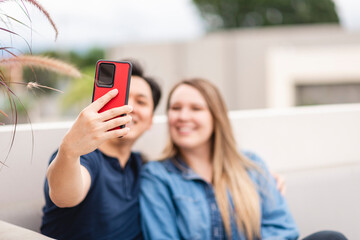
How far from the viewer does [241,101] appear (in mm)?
12062

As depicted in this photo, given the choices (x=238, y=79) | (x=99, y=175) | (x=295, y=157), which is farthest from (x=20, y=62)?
(x=238, y=79)

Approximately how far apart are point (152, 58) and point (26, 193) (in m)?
11.4

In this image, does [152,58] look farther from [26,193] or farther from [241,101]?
[26,193]

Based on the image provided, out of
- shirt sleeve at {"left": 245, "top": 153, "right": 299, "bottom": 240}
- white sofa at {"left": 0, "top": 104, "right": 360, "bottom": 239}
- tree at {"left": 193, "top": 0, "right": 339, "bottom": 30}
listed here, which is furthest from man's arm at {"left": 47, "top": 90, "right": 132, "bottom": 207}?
tree at {"left": 193, "top": 0, "right": 339, "bottom": 30}

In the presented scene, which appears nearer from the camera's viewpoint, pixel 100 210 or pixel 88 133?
pixel 88 133

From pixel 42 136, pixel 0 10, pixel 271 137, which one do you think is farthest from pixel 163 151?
pixel 0 10

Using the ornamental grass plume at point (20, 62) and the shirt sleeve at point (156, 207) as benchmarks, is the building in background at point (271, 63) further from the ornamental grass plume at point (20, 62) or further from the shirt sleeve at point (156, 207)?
the ornamental grass plume at point (20, 62)

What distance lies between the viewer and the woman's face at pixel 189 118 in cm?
158

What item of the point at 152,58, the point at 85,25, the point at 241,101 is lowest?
the point at 241,101

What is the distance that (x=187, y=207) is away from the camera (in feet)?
4.88

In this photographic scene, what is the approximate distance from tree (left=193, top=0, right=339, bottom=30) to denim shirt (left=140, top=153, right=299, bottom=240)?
22.7 metres

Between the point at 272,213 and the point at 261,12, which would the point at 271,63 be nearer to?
the point at 272,213

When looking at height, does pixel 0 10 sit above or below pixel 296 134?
above

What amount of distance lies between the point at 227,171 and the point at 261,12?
23.4 meters
